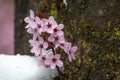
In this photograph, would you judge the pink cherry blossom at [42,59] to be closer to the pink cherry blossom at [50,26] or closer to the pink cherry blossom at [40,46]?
the pink cherry blossom at [40,46]

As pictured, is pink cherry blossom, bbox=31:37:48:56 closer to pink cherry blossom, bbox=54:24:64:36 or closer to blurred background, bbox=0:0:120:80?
pink cherry blossom, bbox=54:24:64:36

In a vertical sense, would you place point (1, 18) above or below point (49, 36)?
below

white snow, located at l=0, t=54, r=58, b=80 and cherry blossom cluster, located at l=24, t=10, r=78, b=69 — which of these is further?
white snow, located at l=0, t=54, r=58, b=80

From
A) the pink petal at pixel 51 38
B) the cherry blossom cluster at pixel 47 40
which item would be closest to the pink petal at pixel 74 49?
the cherry blossom cluster at pixel 47 40

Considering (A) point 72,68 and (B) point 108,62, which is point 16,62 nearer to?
(A) point 72,68

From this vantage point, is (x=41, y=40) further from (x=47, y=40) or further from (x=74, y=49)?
(x=74, y=49)

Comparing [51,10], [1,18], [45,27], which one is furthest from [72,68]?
[1,18]

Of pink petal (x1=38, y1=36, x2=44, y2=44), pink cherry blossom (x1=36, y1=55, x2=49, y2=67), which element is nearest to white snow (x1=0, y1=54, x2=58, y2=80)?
pink cherry blossom (x1=36, y1=55, x2=49, y2=67)
